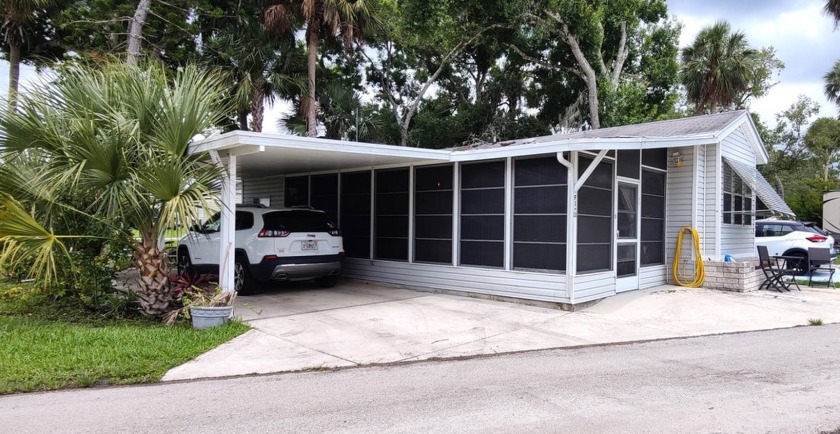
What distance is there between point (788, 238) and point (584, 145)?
1056cm

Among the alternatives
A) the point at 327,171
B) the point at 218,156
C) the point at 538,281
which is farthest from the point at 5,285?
the point at 538,281

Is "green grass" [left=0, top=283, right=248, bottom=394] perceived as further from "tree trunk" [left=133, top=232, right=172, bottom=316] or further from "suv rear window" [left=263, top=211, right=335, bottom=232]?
"suv rear window" [left=263, top=211, right=335, bottom=232]

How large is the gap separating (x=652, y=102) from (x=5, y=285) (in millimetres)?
23495

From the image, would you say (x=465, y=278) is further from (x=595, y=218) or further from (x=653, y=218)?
(x=653, y=218)

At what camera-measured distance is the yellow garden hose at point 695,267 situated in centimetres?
1098

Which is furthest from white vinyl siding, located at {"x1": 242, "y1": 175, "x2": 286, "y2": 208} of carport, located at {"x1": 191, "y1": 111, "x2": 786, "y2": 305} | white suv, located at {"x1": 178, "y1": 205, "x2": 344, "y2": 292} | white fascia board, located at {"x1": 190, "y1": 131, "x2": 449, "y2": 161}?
white fascia board, located at {"x1": 190, "y1": 131, "x2": 449, "y2": 161}

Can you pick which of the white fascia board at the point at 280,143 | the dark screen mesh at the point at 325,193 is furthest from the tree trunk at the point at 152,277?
the dark screen mesh at the point at 325,193

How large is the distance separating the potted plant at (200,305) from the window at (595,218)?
5.49 metres

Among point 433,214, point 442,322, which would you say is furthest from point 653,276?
point 442,322

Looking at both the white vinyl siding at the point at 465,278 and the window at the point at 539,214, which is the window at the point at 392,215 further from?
the window at the point at 539,214

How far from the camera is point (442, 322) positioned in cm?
795

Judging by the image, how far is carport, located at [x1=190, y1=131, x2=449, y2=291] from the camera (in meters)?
7.86

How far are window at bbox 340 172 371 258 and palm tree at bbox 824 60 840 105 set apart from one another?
28873 millimetres

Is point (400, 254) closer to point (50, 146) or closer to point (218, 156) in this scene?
point (218, 156)
